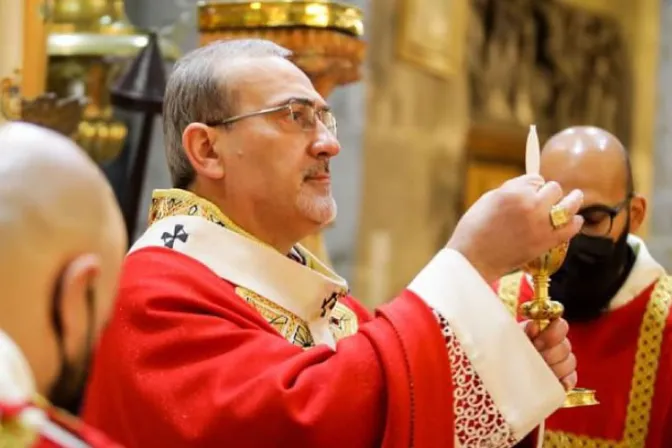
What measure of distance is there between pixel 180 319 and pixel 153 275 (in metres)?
0.11

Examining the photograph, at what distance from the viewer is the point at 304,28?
2531 mm

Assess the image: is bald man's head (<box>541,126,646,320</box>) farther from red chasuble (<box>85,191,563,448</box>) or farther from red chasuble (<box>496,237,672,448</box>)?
red chasuble (<box>85,191,563,448</box>)

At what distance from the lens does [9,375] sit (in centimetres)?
99

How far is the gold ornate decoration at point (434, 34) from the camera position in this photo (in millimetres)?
4871

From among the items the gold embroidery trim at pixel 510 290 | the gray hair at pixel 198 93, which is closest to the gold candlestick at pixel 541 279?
the gray hair at pixel 198 93

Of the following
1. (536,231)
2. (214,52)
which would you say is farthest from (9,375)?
(214,52)

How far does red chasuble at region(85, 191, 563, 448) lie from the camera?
162 centimetres

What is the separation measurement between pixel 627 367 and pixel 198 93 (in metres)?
1.04

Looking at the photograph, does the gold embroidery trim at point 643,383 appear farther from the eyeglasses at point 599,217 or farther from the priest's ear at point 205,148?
the priest's ear at point 205,148

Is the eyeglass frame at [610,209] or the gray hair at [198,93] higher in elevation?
the gray hair at [198,93]

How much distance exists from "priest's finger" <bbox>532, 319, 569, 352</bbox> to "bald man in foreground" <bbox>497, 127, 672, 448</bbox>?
0.63 m

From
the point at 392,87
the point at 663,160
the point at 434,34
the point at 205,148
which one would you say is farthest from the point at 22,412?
the point at 663,160

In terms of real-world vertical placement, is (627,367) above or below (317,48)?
below

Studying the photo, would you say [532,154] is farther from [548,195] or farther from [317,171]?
[317,171]
